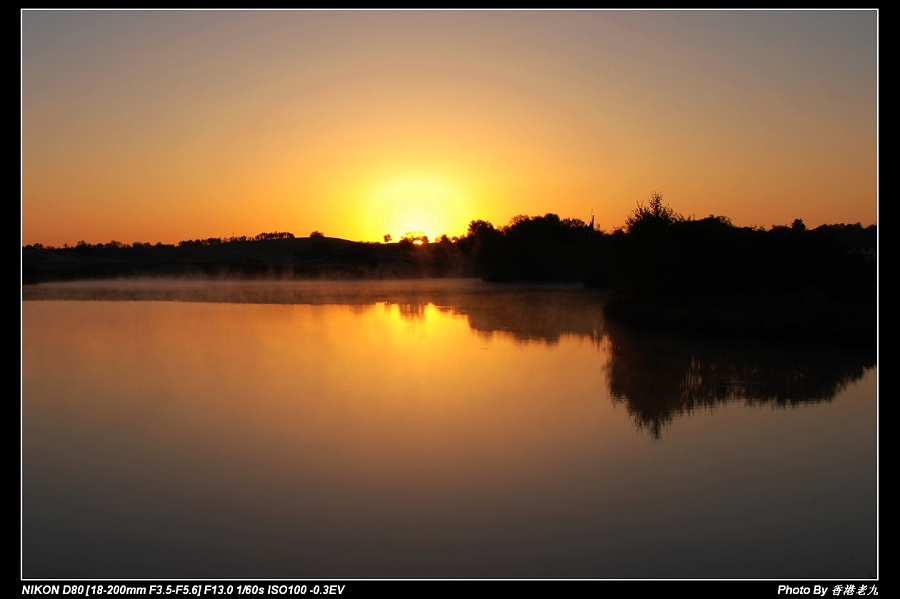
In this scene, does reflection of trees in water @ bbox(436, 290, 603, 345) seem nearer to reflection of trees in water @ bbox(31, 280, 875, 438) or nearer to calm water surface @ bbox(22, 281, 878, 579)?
reflection of trees in water @ bbox(31, 280, 875, 438)

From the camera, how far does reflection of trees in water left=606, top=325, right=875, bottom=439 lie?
43.5ft

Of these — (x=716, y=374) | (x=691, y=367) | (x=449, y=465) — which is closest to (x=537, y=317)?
(x=691, y=367)

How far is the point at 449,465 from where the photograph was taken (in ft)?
30.3

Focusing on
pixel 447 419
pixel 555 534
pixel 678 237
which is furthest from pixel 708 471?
pixel 678 237

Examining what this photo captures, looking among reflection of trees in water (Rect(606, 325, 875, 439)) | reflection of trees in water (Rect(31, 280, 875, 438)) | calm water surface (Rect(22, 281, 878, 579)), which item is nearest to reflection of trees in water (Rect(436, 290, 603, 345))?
reflection of trees in water (Rect(31, 280, 875, 438))

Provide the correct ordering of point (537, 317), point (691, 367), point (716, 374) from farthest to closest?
point (537, 317), point (691, 367), point (716, 374)

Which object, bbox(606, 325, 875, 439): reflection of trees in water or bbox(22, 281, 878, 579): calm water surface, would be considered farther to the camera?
bbox(606, 325, 875, 439): reflection of trees in water

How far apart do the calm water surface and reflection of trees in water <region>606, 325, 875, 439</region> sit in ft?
0.30

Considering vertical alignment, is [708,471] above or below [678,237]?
below

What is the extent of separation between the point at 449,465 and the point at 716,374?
877cm

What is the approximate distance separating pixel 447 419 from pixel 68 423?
562 centimetres

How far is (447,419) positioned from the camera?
11.6 m

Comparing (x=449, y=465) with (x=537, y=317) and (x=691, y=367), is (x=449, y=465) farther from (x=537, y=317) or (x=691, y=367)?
(x=537, y=317)
